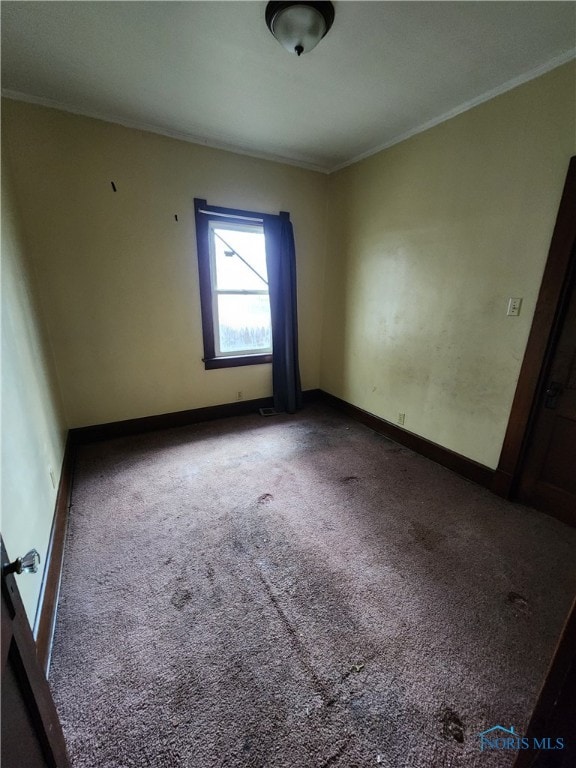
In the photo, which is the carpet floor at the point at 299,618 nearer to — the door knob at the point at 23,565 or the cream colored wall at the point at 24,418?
the cream colored wall at the point at 24,418

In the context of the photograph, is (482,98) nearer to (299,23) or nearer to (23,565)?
(299,23)

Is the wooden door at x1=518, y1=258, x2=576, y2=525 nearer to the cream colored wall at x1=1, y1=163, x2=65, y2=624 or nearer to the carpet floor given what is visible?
the carpet floor

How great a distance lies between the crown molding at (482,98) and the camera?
1.61 meters

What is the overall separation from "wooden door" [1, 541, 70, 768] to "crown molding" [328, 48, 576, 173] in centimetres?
303

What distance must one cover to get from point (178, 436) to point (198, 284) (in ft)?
4.78

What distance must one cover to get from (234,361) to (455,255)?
217 cm

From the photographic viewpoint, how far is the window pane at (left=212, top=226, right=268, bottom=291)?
295 centimetres

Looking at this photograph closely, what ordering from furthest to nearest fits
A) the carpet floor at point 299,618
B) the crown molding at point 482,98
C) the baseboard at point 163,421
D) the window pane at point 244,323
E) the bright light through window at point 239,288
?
1. the window pane at point 244,323
2. the bright light through window at point 239,288
3. the baseboard at point 163,421
4. the crown molding at point 482,98
5. the carpet floor at point 299,618

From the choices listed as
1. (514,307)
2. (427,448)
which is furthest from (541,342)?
(427,448)

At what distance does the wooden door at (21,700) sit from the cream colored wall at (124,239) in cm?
229

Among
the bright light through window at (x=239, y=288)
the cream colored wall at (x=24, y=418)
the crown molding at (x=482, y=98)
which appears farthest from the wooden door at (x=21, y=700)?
the crown molding at (x=482, y=98)

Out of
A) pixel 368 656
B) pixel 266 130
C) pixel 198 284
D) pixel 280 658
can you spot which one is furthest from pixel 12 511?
pixel 266 130

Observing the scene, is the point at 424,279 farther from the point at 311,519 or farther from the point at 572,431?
the point at 311,519

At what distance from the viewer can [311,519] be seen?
1.89 meters
